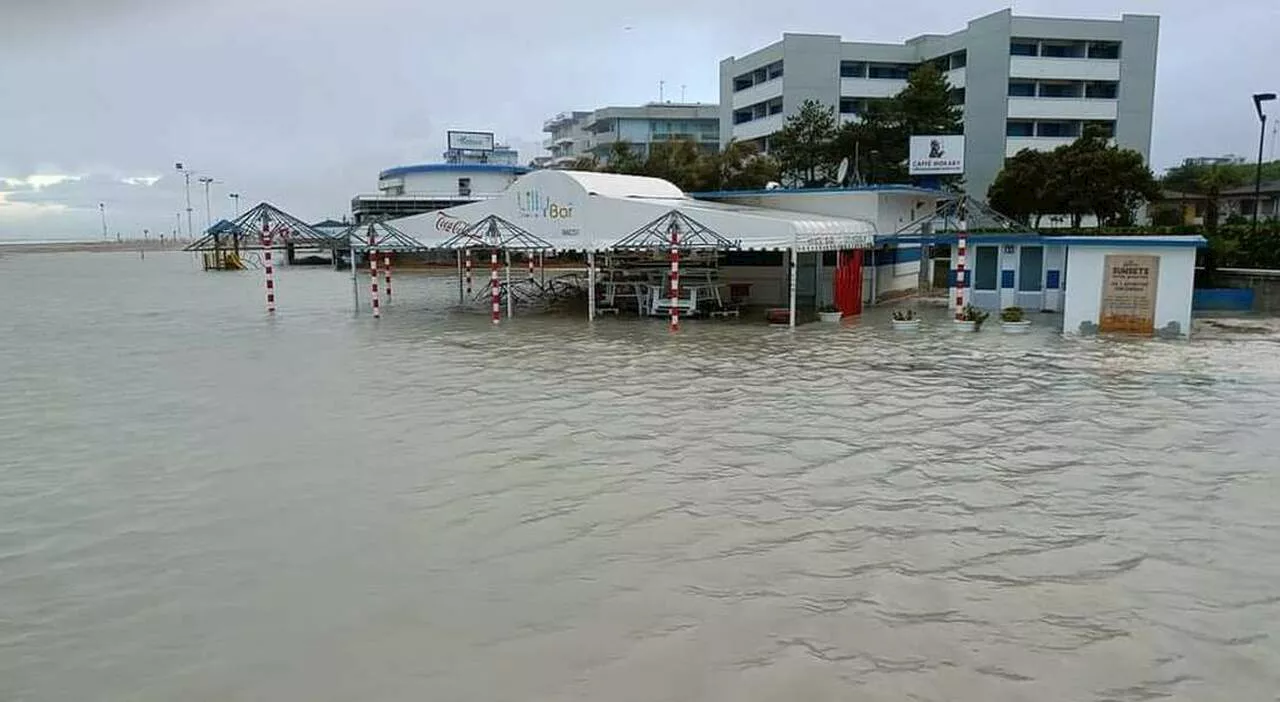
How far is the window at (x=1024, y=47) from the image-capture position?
5569 cm

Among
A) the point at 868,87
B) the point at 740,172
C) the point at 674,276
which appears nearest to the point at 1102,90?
the point at 868,87

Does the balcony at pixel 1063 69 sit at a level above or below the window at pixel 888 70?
below

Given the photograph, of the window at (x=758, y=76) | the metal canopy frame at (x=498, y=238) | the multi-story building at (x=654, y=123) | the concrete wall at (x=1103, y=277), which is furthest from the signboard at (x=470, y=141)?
the concrete wall at (x=1103, y=277)

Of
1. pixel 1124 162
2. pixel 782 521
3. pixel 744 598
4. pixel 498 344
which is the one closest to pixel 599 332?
pixel 498 344

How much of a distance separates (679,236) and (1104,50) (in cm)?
4561

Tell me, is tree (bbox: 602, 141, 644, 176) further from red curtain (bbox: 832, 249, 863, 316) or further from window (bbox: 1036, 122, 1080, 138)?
red curtain (bbox: 832, 249, 863, 316)

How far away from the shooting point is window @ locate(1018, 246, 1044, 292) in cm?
2523

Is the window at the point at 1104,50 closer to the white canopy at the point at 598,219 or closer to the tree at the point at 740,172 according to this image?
the tree at the point at 740,172

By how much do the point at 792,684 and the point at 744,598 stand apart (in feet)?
3.79

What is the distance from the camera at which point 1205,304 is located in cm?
2506

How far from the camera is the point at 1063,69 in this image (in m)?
55.2

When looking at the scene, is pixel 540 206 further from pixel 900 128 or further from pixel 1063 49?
pixel 1063 49

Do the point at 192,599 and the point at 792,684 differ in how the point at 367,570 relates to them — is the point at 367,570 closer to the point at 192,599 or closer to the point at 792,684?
the point at 192,599

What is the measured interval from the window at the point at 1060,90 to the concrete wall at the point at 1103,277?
41597 millimetres
